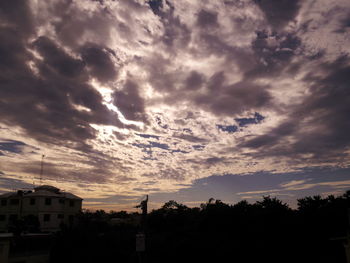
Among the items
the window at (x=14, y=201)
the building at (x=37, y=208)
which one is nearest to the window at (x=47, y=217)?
the building at (x=37, y=208)

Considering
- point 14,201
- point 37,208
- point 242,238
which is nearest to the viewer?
point 242,238

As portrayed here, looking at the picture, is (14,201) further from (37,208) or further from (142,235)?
(142,235)

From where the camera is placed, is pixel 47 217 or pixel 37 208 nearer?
pixel 37 208

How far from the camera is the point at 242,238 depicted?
104ft

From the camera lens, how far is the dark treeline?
93.4 feet

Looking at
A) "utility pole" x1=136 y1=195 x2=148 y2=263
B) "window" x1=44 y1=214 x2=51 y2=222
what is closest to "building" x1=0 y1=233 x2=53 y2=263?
"utility pole" x1=136 y1=195 x2=148 y2=263

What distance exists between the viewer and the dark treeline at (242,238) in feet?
93.4

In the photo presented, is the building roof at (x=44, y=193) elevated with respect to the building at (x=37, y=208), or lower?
elevated

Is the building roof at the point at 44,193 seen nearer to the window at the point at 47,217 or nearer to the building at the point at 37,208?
the building at the point at 37,208

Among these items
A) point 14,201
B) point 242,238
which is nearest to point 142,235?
point 242,238

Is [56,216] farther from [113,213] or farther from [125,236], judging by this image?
[113,213]

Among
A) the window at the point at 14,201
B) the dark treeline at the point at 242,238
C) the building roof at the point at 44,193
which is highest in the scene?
the building roof at the point at 44,193

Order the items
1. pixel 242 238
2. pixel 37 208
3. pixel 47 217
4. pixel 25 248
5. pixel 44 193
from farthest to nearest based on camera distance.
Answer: pixel 44 193, pixel 47 217, pixel 37 208, pixel 242 238, pixel 25 248

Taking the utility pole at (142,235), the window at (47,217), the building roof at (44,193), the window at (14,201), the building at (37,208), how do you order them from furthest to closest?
the window at (14,201), the building roof at (44,193), the window at (47,217), the building at (37,208), the utility pole at (142,235)
